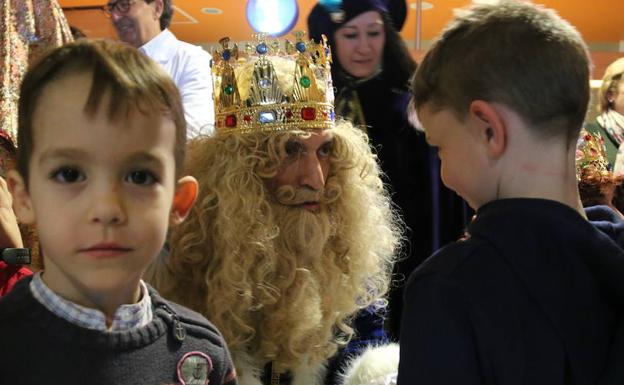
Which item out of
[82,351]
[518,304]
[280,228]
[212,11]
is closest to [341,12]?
[280,228]

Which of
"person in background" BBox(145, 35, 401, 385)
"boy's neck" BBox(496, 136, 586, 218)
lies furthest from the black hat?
"boy's neck" BBox(496, 136, 586, 218)

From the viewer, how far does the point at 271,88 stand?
1.94 m

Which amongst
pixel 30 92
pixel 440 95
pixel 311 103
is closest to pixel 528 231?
pixel 440 95

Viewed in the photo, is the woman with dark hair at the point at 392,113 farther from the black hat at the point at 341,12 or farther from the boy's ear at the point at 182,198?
the boy's ear at the point at 182,198

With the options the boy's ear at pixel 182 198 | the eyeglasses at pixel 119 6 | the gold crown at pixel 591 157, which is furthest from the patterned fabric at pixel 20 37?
the gold crown at pixel 591 157

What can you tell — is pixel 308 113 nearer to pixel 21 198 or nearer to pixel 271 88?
pixel 271 88

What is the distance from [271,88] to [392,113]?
60 cm

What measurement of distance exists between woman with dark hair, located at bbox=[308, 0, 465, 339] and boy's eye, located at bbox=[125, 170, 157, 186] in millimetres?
1308

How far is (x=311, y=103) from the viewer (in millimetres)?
1965

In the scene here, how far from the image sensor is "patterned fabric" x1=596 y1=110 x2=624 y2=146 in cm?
367

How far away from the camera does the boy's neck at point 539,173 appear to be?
4.00ft

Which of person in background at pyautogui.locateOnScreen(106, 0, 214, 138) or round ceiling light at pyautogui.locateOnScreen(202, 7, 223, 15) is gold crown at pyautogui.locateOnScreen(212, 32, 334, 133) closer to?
person in background at pyautogui.locateOnScreen(106, 0, 214, 138)

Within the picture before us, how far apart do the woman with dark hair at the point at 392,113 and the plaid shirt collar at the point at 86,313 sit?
134cm

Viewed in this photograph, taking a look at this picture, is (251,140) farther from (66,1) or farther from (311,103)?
(66,1)
